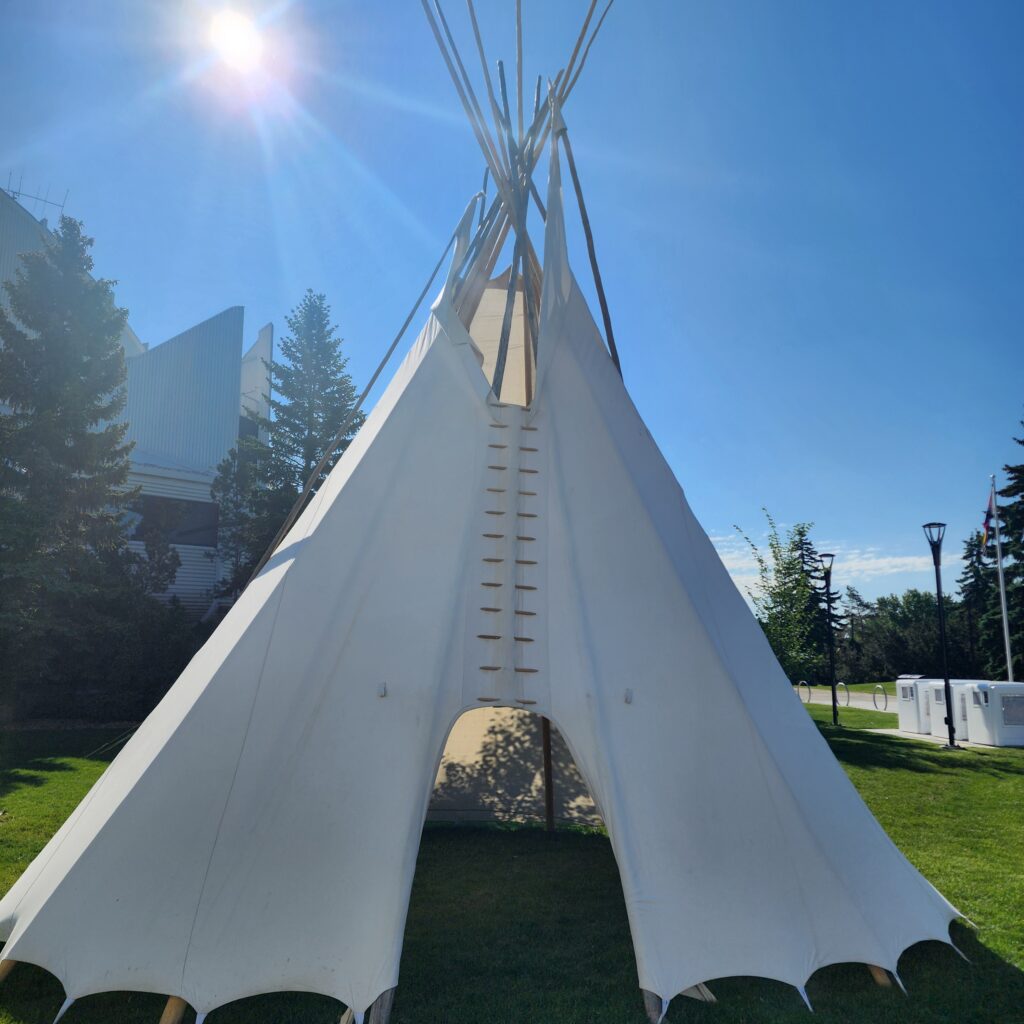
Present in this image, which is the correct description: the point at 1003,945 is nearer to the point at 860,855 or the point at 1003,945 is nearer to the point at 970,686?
the point at 860,855

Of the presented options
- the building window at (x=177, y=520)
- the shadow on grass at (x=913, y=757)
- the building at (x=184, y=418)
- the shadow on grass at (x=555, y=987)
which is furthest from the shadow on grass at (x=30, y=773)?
the shadow on grass at (x=913, y=757)

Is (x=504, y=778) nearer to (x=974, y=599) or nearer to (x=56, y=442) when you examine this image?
(x=56, y=442)

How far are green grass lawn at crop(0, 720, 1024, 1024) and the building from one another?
29.3 feet

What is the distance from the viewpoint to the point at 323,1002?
10.5 feet

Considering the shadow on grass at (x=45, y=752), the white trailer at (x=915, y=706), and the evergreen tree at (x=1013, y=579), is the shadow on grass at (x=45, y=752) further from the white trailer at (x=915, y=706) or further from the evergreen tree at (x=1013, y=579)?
the evergreen tree at (x=1013, y=579)

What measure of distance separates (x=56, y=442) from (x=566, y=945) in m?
11.2

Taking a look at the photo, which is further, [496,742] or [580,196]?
[496,742]

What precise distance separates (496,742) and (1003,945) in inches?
181

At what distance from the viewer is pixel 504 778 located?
7102 mm

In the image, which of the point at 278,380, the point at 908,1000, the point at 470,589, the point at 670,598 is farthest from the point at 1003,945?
the point at 278,380

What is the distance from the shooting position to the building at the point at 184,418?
15461mm

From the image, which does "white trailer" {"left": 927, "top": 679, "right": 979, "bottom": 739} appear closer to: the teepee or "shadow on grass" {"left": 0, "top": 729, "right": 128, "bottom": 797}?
the teepee

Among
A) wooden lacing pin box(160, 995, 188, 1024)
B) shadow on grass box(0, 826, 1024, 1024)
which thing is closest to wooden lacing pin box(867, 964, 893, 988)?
shadow on grass box(0, 826, 1024, 1024)

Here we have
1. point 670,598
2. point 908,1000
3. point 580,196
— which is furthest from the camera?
point 580,196
